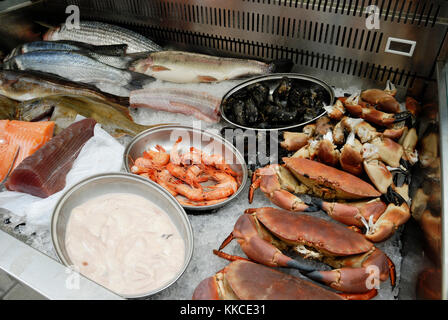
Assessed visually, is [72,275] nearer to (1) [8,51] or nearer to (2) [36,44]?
(2) [36,44]

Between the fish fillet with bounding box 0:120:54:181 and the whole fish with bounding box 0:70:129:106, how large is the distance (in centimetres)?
→ 50

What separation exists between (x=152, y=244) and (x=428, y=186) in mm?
1385

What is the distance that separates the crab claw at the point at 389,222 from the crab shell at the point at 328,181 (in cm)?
12

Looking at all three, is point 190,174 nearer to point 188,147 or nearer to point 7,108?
point 188,147

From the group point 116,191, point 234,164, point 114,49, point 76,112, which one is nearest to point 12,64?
point 114,49

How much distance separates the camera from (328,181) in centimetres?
178

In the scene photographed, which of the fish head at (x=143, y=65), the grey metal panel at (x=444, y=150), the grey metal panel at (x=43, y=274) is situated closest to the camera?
the grey metal panel at (x=444, y=150)

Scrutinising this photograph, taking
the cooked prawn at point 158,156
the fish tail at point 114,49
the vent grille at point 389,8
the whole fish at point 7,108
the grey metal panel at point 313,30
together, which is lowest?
the cooked prawn at point 158,156

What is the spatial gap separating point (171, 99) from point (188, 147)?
45 cm

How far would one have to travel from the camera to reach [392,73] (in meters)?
2.37

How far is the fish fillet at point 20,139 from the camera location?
221cm

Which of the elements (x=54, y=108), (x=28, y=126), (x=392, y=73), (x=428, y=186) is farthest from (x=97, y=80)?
(x=428, y=186)

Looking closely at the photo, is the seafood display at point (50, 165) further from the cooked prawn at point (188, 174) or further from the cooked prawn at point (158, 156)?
the cooked prawn at point (188, 174)

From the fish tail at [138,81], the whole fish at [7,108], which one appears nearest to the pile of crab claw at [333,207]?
the fish tail at [138,81]
